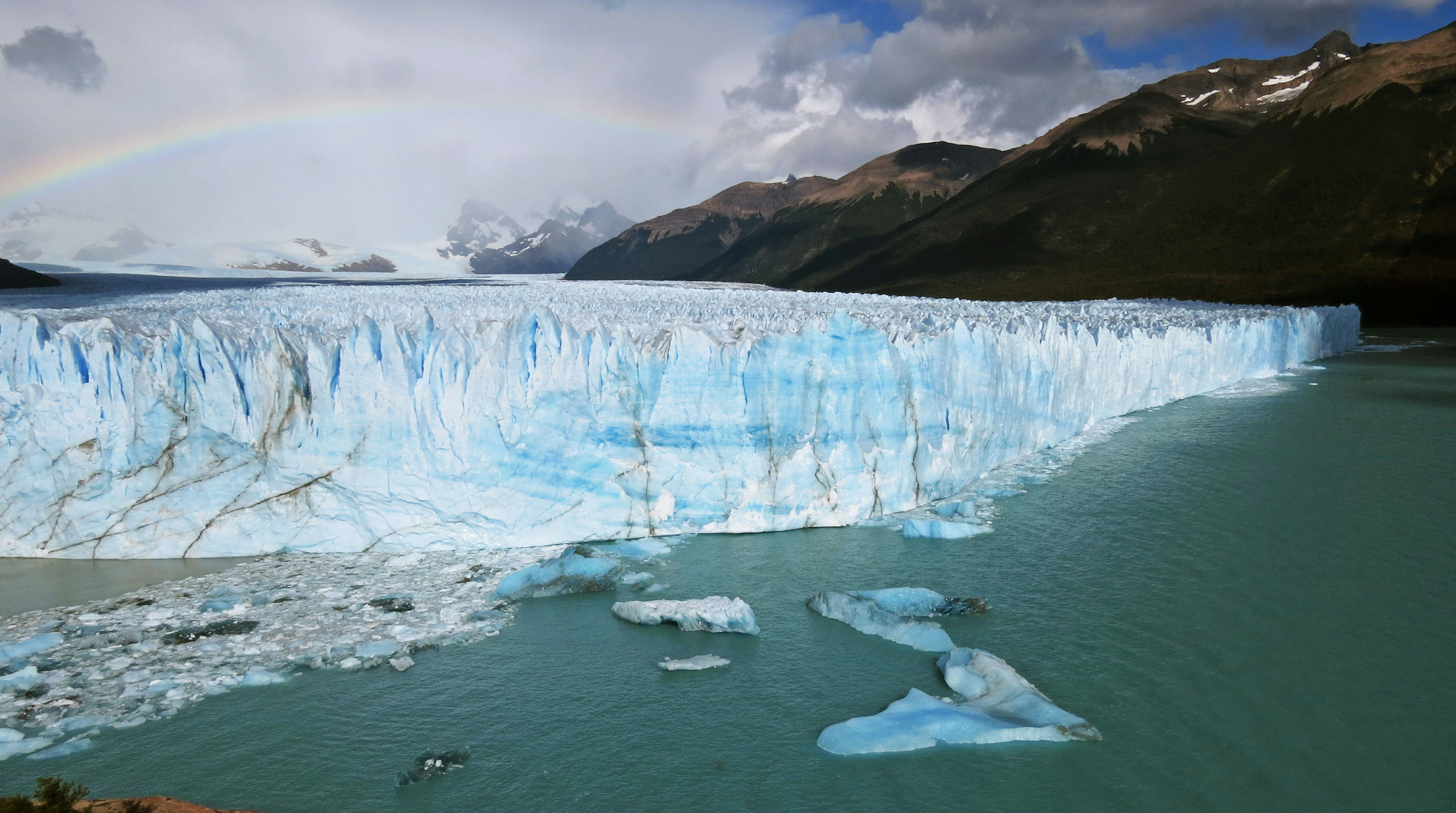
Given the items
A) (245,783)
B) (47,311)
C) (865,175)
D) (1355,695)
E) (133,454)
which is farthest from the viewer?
(865,175)

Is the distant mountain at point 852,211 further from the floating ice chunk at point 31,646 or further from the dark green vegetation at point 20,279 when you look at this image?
the floating ice chunk at point 31,646

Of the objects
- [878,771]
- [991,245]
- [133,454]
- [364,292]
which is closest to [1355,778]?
[878,771]

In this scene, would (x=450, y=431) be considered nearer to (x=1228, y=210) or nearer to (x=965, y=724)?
(x=965, y=724)

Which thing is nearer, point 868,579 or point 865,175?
point 868,579

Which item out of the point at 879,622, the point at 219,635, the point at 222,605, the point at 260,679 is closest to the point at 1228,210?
the point at 879,622

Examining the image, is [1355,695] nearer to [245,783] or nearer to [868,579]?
[868,579]

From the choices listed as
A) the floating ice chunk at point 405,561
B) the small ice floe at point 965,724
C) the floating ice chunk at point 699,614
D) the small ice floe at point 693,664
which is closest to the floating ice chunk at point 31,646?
the floating ice chunk at point 405,561

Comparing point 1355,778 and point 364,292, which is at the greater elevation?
point 364,292
